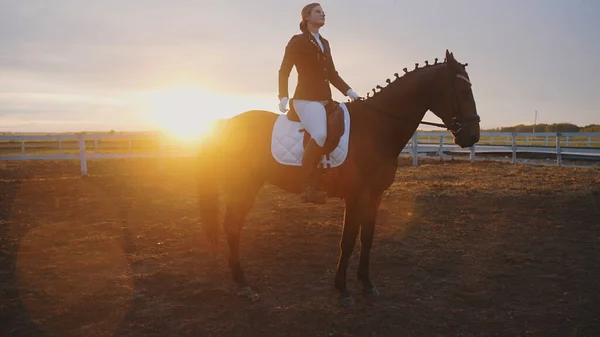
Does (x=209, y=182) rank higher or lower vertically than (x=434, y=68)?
lower

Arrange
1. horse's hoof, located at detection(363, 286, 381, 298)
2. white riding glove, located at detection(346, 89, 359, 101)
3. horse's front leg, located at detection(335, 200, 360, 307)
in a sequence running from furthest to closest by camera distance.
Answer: white riding glove, located at detection(346, 89, 359, 101)
horse's hoof, located at detection(363, 286, 381, 298)
horse's front leg, located at detection(335, 200, 360, 307)

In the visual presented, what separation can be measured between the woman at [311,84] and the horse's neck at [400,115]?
27.7 inches

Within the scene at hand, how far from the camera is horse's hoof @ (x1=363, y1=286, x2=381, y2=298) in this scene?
5211mm

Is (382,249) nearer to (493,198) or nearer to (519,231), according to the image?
(519,231)

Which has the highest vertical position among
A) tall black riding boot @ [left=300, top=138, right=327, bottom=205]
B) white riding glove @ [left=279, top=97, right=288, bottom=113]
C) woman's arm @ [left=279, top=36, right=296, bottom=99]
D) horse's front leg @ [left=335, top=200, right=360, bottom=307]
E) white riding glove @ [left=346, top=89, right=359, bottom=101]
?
woman's arm @ [left=279, top=36, right=296, bottom=99]

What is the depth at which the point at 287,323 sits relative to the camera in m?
4.46

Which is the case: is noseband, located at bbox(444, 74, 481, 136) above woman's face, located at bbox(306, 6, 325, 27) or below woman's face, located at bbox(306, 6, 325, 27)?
below

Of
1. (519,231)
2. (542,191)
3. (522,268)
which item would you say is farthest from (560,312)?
(542,191)

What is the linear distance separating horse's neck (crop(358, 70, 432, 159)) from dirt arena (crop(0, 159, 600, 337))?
6.10 ft

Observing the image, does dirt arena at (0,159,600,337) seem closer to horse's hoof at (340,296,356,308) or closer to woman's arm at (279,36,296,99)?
horse's hoof at (340,296,356,308)

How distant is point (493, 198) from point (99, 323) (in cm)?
954

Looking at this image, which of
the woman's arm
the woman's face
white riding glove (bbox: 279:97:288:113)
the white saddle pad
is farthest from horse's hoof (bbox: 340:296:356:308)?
the woman's face

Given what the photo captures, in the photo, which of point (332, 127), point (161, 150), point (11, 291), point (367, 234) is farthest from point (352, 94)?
point (161, 150)

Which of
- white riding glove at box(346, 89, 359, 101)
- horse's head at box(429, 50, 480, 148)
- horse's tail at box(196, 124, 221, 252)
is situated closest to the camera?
horse's head at box(429, 50, 480, 148)
